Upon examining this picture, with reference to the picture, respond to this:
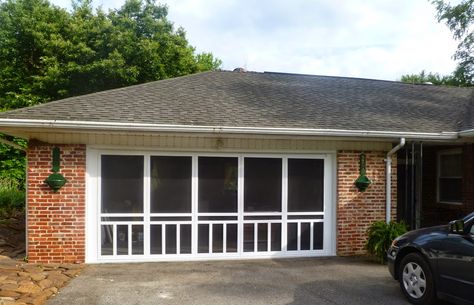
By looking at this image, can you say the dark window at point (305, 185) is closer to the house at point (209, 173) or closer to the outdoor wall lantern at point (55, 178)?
the house at point (209, 173)

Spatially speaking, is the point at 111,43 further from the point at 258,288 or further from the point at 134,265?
the point at 258,288

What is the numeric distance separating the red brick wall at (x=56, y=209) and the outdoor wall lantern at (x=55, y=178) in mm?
83

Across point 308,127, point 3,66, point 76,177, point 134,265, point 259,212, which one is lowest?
point 134,265

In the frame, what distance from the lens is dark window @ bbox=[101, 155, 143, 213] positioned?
8.18m

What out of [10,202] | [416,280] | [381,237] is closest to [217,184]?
[381,237]

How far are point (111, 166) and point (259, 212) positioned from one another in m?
2.96

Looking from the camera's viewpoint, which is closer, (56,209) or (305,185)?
(56,209)

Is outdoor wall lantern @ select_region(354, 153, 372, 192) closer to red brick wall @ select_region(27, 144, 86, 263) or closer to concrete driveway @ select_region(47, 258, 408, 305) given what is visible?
concrete driveway @ select_region(47, 258, 408, 305)

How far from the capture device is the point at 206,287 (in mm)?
6449

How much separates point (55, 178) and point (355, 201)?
5.66m

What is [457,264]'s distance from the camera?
199 inches

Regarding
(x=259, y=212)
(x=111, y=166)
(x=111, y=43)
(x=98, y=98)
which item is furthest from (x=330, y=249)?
(x=111, y=43)

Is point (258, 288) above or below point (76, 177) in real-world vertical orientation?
below

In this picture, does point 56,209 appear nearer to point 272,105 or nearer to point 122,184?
point 122,184
